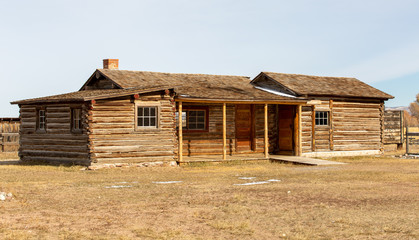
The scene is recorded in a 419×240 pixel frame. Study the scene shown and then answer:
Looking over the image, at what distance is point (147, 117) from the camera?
20.0 meters

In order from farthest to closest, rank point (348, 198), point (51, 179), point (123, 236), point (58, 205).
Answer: point (51, 179), point (348, 198), point (58, 205), point (123, 236)

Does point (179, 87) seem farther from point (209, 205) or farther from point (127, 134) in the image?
point (209, 205)

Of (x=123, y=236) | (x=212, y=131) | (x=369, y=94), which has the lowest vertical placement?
(x=123, y=236)

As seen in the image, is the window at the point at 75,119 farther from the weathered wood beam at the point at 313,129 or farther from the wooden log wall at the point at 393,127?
the wooden log wall at the point at 393,127

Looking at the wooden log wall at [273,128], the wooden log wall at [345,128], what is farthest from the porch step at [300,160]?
the wooden log wall at [345,128]

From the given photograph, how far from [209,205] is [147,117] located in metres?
9.73

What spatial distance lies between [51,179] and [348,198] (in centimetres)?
911

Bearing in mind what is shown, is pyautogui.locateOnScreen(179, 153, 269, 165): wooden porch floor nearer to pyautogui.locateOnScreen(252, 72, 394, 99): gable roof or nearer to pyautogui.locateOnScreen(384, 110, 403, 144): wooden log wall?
pyautogui.locateOnScreen(252, 72, 394, 99): gable roof

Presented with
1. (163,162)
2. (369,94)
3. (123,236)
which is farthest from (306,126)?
(123,236)

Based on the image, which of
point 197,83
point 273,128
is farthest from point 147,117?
point 273,128

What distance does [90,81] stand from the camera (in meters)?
25.8

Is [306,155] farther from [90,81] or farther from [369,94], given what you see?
[90,81]

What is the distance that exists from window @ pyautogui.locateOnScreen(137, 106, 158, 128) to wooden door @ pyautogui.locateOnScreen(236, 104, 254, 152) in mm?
5164

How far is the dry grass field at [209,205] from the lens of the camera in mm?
8258
